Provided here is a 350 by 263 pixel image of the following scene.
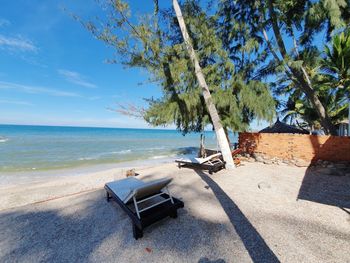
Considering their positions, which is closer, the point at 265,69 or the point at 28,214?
the point at 28,214

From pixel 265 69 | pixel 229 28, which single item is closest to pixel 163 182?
pixel 265 69

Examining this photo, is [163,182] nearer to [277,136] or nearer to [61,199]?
[61,199]

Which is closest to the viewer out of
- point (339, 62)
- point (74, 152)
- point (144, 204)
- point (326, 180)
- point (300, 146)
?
point (144, 204)

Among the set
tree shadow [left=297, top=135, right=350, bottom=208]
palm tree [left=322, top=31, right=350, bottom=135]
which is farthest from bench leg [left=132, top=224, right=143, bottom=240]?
palm tree [left=322, top=31, right=350, bottom=135]

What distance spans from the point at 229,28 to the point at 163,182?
31.1 ft

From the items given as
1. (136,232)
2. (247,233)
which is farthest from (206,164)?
(136,232)

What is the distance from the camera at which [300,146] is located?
310 inches

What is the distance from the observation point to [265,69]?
942 centimetres

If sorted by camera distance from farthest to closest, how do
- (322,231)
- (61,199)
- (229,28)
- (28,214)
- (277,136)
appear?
(229,28), (277,136), (61,199), (28,214), (322,231)

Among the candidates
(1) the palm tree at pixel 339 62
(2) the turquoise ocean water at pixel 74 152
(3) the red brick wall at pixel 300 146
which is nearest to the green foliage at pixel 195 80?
(3) the red brick wall at pixel 300 146

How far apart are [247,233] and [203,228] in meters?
0.74

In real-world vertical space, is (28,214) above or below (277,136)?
below

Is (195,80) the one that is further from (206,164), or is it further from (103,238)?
(103,238)

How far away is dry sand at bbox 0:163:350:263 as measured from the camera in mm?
2732
